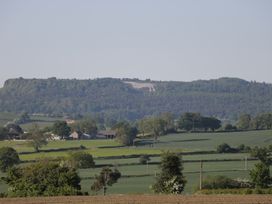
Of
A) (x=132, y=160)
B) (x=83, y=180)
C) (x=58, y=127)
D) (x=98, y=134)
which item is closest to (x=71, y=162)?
(x=83, y=180)

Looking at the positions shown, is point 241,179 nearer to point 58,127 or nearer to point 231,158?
point 231,158

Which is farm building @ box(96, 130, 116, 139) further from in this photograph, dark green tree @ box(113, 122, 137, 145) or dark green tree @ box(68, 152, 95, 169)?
dark green tree @ box(68, 152, 95, 169)

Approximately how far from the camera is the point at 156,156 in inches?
4090

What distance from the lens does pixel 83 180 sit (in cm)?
7981

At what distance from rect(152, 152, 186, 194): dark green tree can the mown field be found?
1.04 m

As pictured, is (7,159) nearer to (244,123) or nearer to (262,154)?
(262,154)

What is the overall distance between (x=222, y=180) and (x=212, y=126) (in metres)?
81.0

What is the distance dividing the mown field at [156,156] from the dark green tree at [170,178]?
3.40ft

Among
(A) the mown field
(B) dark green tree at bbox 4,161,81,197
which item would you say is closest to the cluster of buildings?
(A) the mown field

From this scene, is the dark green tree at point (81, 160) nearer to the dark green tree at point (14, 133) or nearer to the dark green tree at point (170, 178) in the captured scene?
the dark green tree at point (170, 178)

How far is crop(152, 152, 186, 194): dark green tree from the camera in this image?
6781cm

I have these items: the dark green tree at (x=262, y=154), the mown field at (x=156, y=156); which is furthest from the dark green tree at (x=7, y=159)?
the dark green tree at (x=262, y=154)

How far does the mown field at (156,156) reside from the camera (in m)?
78.8

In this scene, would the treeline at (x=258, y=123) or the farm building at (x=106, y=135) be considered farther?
the treeline at (x=258, y=123)
